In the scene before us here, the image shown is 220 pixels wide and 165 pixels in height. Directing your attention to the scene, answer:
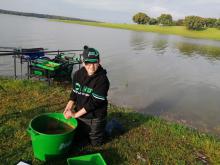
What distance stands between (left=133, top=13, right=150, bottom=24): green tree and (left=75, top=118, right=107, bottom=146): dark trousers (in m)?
136

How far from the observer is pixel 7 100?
679 cm

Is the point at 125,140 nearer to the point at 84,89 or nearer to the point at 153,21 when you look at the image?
the point at 84,89

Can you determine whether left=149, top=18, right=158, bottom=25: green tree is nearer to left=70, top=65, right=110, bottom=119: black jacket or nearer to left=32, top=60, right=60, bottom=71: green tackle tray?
left=32, top=60, right=60, bottom=71: green tackle tray

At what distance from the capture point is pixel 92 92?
4562 mm

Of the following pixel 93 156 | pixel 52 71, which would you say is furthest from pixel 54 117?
pixel 52 71

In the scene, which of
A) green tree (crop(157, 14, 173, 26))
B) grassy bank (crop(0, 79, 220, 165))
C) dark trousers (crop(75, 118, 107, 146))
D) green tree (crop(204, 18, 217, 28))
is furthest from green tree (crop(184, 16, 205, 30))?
dark trousers (crop(75, 118, 107, 146))

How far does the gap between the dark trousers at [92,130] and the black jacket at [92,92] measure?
0.37 ft

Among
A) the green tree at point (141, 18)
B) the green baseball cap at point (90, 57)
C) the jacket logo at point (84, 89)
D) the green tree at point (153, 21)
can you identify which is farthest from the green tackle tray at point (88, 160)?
the green tree at point (141, 18)

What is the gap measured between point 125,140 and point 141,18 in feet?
449

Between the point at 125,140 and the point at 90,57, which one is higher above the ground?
the point at 90,57

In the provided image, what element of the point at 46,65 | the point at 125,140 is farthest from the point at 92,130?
the point at 46,65

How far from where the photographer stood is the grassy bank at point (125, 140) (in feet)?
15.2

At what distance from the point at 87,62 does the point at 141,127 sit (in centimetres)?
259

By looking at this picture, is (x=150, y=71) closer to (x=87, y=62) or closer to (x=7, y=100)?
(x=7, y=100)
